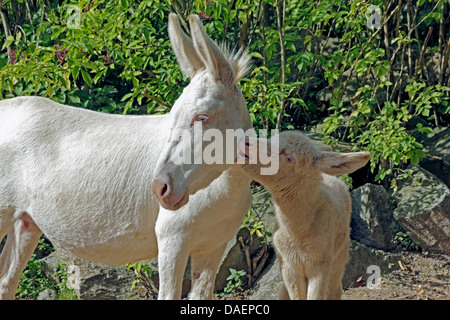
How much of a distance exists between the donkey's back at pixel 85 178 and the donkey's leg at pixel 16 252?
295mm

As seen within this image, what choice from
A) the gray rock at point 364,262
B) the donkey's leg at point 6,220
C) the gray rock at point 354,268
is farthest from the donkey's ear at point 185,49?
the gray rock at point 364,262

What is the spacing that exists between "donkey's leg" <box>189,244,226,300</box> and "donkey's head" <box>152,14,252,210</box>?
66 centimetres

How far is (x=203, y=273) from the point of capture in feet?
14.5

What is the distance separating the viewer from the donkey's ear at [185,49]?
4.13 metres

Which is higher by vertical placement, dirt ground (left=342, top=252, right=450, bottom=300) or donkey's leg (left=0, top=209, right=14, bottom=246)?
donkey's leg (left=0, top=209, right=14, bottom=246)

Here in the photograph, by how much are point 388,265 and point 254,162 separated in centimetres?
365

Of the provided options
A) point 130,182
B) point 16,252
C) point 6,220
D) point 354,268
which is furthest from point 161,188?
point 354,268

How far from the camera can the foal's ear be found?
4.13m

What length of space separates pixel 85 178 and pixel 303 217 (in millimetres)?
1507

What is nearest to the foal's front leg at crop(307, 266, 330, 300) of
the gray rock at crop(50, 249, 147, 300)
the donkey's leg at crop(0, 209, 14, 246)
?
the donkey's leg at crop(0, 209, 14, 246)

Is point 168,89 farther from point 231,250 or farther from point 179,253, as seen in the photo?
point 179,253

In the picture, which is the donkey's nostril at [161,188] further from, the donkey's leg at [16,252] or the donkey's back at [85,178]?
the donkey's leg at [16,252]

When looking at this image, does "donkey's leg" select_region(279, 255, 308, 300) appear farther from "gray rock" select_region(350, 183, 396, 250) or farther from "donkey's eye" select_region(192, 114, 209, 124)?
"gray rock" select_region(350, 183, 396, 250)

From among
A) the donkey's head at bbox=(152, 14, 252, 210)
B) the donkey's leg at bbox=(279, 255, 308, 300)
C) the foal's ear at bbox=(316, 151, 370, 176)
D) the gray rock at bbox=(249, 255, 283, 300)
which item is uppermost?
the donkey's head at bbox=(152, 14, 252, 210)
